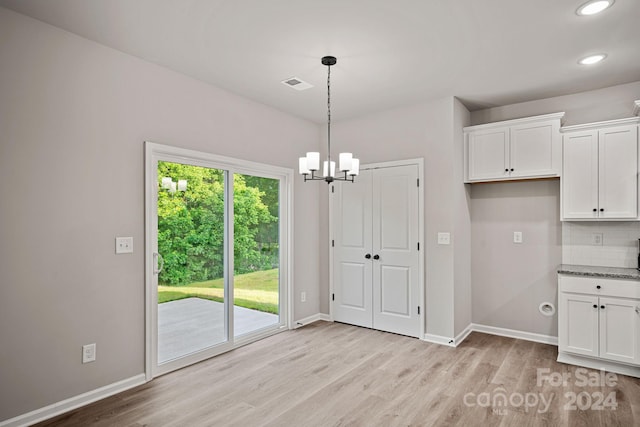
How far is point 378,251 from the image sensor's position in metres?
4.67

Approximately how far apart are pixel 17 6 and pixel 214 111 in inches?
65.9

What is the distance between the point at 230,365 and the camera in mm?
3516

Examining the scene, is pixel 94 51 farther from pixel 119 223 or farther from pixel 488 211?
pixel 488 211

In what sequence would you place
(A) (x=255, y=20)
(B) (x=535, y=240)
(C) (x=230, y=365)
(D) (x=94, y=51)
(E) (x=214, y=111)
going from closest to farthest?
1. (A) (x=255, y=20)
2. (D) (x=94, y=51)
3. (C) (x=230, y=365)
4. (E) (x=214, y=111)
5. (B) (x=535, y=240)

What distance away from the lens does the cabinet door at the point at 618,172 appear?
349cm

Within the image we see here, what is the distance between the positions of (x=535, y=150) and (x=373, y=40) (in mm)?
2324

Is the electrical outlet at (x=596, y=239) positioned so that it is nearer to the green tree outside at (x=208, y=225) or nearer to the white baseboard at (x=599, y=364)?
the white baseboard at (x=599, y=364)

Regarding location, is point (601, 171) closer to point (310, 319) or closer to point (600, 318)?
point (600, 318)

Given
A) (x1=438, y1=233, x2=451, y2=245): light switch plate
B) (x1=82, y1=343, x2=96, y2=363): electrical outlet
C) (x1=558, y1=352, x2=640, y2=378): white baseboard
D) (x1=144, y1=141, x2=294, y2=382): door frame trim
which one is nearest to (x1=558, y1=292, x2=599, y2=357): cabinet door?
(x1=558, y1=352, x2=640, y2=378): white baseboard

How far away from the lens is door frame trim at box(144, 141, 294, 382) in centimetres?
316

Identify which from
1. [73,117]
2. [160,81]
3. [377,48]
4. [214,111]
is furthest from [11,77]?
[377,48]

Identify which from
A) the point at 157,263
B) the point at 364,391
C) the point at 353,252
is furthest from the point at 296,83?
the point at 364,391

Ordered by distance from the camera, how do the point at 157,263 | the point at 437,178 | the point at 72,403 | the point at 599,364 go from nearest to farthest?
the point at 72,403 → the point at 157,263 → the point at 599,364 → the point at 437,178

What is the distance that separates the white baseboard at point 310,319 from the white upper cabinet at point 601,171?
10.3 feet
